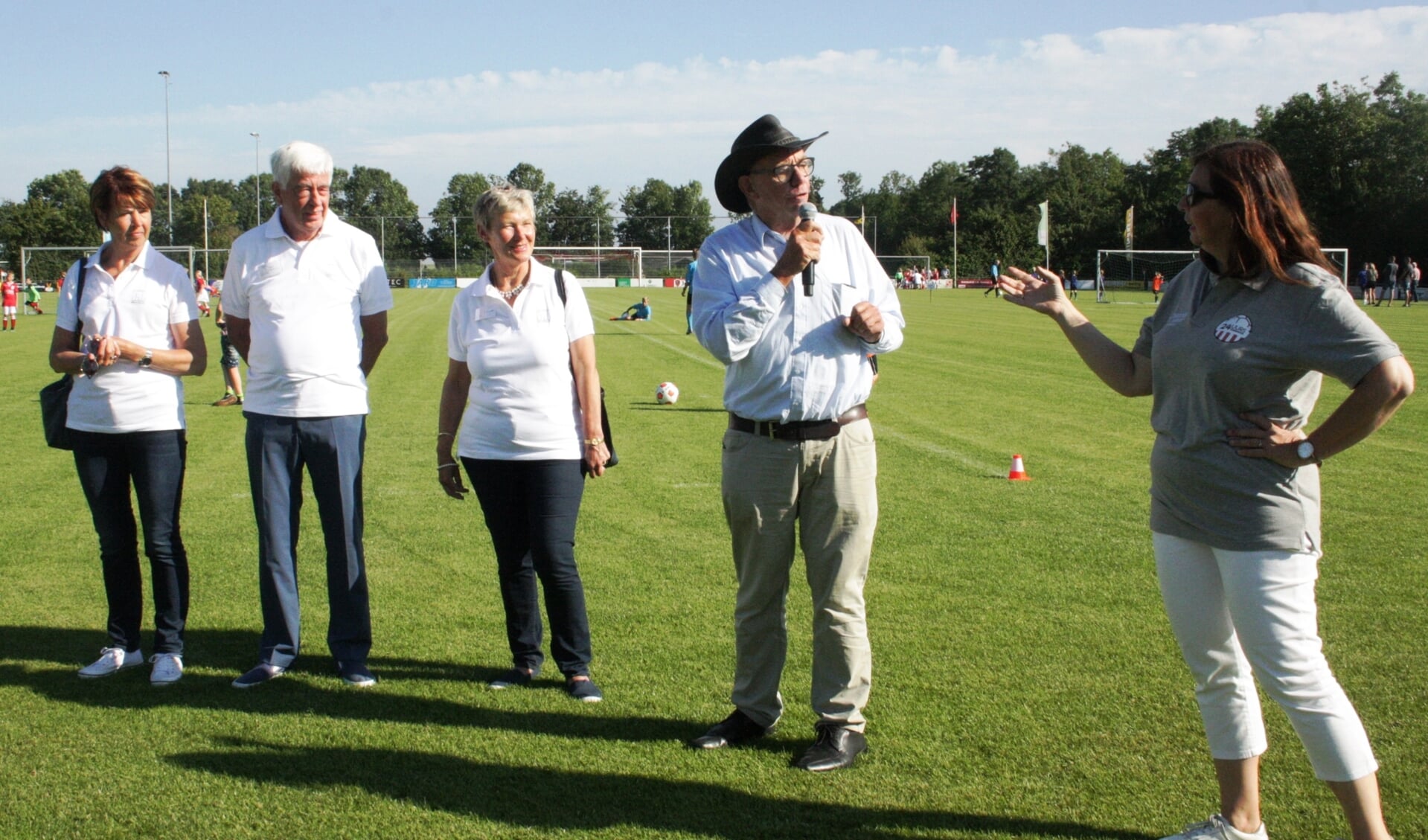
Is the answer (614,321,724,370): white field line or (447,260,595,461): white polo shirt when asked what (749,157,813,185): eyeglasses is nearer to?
(447,260,595,461): white polo shirt

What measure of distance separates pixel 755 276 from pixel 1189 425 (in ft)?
4.87

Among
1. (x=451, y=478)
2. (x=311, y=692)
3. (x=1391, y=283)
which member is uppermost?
(x=1391, y=283)

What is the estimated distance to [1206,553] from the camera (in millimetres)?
3109

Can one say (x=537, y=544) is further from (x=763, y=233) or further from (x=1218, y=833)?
(x=1218, y=833)

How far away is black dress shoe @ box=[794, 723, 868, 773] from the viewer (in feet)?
12.8

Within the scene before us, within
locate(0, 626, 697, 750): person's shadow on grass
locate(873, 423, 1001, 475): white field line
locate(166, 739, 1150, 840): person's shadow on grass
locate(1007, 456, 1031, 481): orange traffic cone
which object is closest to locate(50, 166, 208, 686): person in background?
locate(0, 626, 697, 750): person's shadow on grass

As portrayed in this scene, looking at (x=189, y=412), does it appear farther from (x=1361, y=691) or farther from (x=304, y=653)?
(x=1361, y=691)

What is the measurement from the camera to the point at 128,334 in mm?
4816

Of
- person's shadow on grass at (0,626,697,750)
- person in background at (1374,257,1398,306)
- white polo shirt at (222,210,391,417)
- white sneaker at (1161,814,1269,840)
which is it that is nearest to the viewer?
white sneaker at (1161,814,1269,840)

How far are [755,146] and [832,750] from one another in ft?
6.83

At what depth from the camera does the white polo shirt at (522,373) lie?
4492 millimetres

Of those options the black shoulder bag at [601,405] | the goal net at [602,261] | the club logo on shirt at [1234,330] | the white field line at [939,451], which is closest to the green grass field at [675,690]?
the white field line at [939,451]

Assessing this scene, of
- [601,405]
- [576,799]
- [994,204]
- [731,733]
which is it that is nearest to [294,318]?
[601,405]

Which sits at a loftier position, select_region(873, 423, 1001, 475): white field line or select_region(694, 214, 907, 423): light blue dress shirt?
select_region(694, 214, 907, 423): light blue dress shirt
